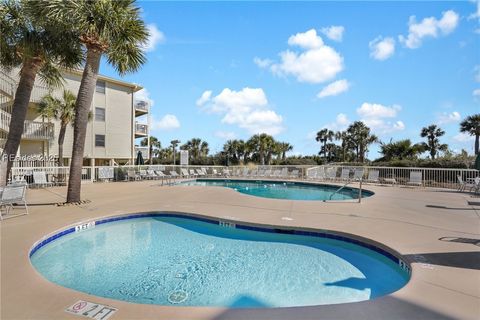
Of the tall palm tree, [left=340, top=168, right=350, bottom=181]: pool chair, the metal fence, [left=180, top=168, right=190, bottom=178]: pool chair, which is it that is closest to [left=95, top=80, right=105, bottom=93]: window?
the metal fence

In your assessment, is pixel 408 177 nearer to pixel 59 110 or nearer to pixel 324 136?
pixel 59 110

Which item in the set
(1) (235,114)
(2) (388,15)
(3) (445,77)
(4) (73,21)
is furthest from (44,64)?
(1) (235,114)

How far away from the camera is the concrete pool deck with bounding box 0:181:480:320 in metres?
2.48

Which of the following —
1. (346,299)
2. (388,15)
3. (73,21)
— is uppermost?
(388,15)

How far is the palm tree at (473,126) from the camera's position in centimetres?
2733

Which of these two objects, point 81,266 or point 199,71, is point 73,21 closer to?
point 81,266

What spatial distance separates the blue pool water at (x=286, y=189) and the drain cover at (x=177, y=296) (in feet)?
29.4

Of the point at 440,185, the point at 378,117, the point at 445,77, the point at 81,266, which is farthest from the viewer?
the point at 378,117

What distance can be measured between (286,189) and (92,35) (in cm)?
1143

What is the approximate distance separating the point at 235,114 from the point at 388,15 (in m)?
20.0

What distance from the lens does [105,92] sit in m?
23.6

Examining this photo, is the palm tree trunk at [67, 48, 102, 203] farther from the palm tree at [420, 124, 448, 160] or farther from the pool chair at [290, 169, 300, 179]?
the palm tree at [420, 124, 448, 160]

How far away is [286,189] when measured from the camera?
1554 centimetres

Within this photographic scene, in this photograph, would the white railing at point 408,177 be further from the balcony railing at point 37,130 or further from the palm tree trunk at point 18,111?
the balcony railing at point 37,130
